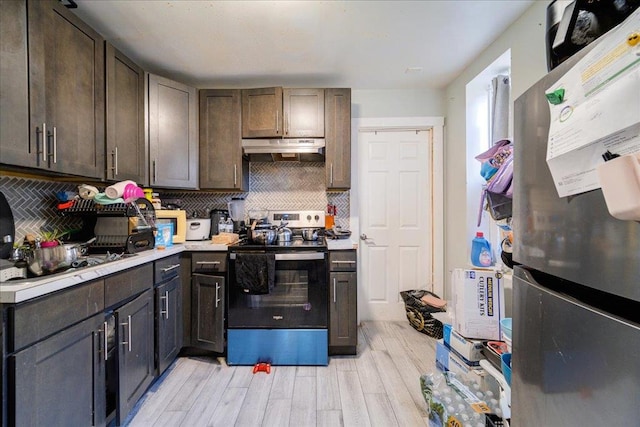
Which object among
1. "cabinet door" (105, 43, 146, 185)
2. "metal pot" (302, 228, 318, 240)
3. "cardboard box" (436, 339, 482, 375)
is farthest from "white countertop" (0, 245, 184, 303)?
"cardboard box" (436, 339, 482, 375)

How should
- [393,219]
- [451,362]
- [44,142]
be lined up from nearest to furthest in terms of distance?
[44,142]
[451,362]
[393,219]

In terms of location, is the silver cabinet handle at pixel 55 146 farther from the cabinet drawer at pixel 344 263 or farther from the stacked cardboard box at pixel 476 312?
the stacked cardboard box at pixel 476 312

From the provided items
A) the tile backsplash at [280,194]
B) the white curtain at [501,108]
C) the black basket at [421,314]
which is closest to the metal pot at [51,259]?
the tile backsplash at [280,194]

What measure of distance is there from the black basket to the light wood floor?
0.27 meters

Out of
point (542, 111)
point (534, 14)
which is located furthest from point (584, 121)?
point (534, 14)

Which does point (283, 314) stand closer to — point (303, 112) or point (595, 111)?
point (303, 112)

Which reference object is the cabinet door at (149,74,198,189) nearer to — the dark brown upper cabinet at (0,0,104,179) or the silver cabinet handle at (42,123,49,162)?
the dark brown upper cabinet at (0,0,104,179)

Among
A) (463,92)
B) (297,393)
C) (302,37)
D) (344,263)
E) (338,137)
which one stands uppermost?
(302,37)

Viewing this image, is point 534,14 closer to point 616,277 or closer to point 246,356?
point 616,277

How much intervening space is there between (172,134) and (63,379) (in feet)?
5.94

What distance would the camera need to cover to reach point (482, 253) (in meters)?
1.74

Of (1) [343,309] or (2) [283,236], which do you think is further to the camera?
(2) [283,236]

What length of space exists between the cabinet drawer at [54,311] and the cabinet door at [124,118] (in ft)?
2.92

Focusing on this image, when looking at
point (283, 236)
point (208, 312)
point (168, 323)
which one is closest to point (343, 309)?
point (283, 236)
